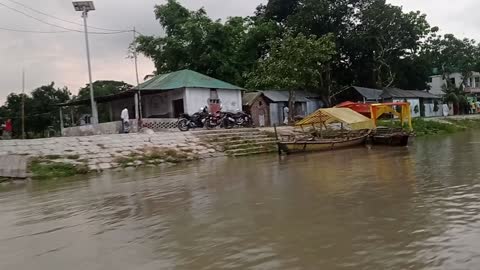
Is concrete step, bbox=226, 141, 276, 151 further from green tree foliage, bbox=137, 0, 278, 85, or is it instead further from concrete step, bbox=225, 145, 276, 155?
green tree foliage, bbox=137, 0, 278, 85

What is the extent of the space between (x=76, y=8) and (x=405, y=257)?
27.0 meters

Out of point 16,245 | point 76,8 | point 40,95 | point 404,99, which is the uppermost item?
point 76,8

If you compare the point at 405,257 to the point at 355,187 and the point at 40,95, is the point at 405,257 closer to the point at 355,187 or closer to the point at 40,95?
the point at 355,187

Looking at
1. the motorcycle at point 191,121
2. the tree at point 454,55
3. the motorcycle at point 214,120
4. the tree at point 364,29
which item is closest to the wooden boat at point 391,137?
the motorcycle at point 214,120

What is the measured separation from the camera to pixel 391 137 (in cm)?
2417

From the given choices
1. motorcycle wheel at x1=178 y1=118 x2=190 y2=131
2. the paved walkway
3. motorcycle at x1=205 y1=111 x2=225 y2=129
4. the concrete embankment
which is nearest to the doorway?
motorcycle at x1=205 y1=111 x2=225 y2=129

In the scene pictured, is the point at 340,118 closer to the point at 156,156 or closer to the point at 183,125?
the point at 156,156

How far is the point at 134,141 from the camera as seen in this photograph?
71.3ft

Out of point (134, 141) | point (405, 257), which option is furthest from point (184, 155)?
point (405, 257)

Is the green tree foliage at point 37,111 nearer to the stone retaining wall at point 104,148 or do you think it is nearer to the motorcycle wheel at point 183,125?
the motorcycle wheel at point 183,125

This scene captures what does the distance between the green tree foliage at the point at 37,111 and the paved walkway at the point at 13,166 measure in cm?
2635

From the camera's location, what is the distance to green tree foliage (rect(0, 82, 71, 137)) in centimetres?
4259

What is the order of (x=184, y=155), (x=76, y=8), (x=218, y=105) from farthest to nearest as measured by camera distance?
(x=218, y=105) < (x=76, y=8) < (x=184, y=155)

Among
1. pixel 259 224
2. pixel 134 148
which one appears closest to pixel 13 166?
pixel 134 148
